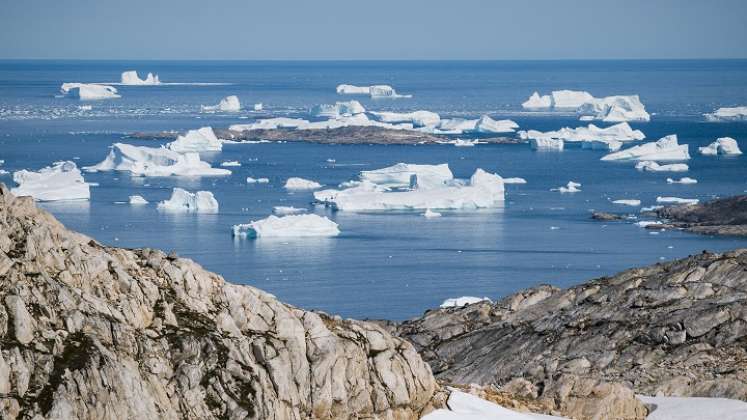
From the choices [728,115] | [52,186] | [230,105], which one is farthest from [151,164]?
[728,115]

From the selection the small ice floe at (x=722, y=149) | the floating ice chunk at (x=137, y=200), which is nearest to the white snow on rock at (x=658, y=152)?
the small ice floe at (x=722, y=149)

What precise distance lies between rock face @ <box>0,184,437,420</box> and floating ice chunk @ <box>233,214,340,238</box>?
45.4 metres

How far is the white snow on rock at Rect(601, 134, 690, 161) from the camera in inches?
3814

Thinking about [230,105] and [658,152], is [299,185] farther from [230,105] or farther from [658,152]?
[230,105]

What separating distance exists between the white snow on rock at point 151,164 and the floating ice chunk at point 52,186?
1028cm

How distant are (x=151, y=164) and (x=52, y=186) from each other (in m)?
13.4

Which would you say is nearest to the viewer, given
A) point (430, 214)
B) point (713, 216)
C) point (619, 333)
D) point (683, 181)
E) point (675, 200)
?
point (619, 333)

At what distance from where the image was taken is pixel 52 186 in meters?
74.8

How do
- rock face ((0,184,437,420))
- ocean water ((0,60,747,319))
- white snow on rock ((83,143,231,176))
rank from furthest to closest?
white snow on rock ((83,143,231,176)) → ocean water ((0,60,747,319)) → rock face ((0,184,437,420))

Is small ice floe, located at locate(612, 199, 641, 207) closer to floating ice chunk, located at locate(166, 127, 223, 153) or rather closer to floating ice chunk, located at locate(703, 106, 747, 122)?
floating ice chunk, located at locate(166, 127, 223, 153)

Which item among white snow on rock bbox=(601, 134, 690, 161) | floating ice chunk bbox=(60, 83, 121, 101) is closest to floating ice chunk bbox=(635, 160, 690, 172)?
white snow on rock bbox=(601, 134, 690, 161)

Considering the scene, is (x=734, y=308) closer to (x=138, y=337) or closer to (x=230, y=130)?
(x=138, y=337)

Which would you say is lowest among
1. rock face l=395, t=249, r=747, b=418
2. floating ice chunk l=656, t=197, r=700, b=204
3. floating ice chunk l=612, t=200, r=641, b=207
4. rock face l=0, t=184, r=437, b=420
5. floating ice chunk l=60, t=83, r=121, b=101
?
floating ice chunk l=60, t=83, r=121, b=101

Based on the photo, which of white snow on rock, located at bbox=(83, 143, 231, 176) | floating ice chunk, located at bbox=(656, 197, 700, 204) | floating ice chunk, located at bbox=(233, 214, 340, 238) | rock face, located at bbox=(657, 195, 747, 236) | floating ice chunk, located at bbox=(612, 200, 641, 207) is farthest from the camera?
white snow on rock, located at bbox=(83, 143, 231, 176)
